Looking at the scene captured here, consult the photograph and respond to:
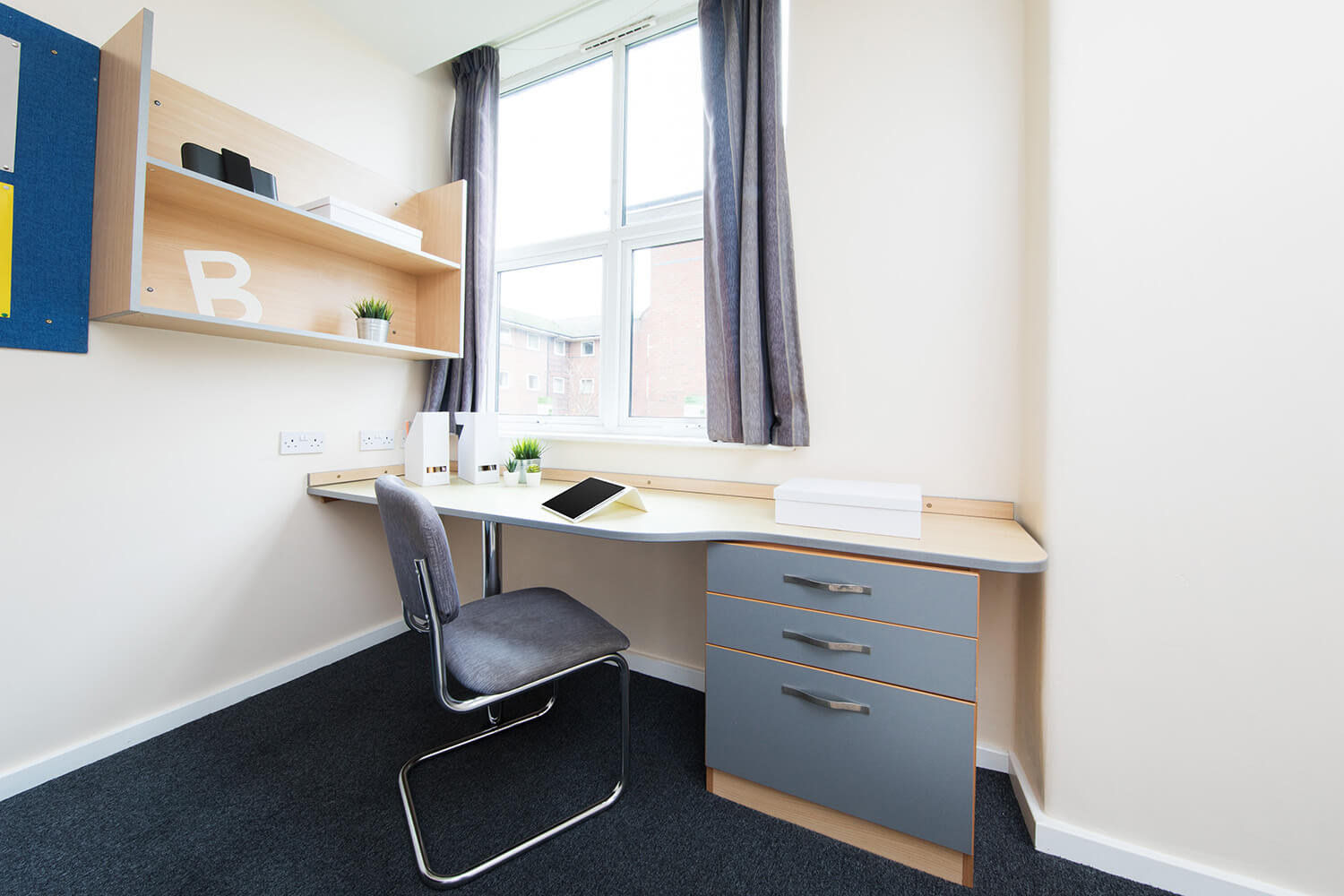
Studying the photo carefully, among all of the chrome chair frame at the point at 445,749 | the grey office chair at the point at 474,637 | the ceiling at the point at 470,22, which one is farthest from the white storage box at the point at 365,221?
the chrome chair frame at the point at 445,749

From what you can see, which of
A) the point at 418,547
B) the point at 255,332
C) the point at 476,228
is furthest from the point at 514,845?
the point at 476,228

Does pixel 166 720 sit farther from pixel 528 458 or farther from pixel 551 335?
pixel 551 335

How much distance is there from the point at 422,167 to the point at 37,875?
2.65 meters

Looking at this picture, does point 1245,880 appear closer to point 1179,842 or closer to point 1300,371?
point 1179,842

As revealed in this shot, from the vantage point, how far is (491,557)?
1.84 m

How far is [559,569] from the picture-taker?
2.27 m

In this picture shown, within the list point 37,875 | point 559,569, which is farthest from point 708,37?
point 37,875

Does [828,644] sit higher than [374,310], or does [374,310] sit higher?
[374,310]

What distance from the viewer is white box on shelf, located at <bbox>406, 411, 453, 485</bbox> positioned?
6.66ft

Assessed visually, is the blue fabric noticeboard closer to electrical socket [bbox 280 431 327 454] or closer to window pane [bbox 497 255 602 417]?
electrical socket [bbox 280 431 327 454]

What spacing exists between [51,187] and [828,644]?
2.38 meters

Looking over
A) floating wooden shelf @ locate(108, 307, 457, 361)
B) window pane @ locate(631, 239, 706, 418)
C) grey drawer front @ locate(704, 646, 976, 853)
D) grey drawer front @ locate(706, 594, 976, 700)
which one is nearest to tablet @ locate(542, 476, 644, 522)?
grey drawer front @ locate(706, 594, 976, 700)

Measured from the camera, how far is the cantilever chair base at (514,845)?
111 centimetres

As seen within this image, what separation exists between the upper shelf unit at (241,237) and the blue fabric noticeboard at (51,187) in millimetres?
38
